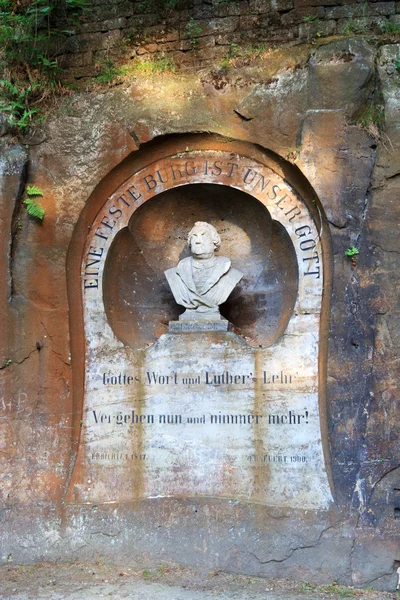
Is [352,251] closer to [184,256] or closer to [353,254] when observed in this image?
[353,254]

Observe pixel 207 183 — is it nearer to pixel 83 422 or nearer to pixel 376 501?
pixel 83 422

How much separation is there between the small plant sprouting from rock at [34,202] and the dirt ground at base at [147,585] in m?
3.26

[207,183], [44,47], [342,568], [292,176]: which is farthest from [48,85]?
[342,568]

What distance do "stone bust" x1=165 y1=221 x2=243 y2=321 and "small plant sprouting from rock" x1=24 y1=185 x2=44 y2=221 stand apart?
145 centimetres

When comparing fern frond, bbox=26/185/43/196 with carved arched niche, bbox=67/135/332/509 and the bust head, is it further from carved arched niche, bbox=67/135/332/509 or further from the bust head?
the bust head

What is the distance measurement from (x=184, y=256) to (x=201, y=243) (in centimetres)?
66

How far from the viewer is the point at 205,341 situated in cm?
690

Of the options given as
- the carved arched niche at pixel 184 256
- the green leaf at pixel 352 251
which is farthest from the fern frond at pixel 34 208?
the green leaf at pixel 352 251

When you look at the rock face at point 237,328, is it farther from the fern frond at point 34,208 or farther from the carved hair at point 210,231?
the carved hair at point 210,231

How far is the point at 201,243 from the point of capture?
7152 mm

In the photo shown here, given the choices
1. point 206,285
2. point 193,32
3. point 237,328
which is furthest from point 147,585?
point 193,32

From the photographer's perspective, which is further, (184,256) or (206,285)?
(184,256)

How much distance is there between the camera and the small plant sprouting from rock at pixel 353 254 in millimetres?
6480

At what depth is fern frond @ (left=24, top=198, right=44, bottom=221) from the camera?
6922 mm
